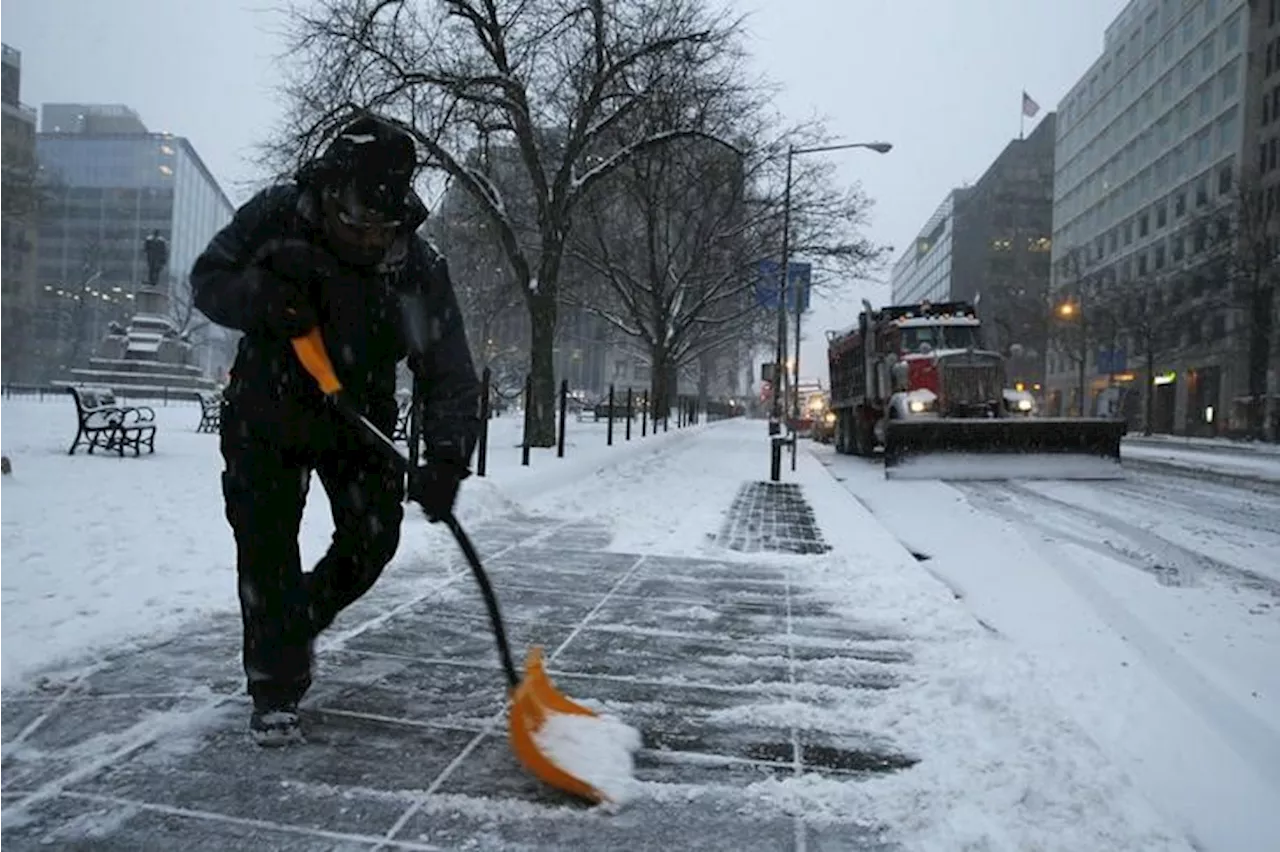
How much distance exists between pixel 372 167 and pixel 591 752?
1.84 meters

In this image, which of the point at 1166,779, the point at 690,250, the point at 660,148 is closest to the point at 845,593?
the point at 1166,779

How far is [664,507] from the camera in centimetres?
1066

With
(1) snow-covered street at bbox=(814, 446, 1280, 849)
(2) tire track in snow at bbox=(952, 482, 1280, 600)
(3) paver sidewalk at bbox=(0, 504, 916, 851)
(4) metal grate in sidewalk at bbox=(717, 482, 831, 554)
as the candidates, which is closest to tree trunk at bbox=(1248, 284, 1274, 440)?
(1) snow-covered street at bbox=(814, 446, 1280, 849)

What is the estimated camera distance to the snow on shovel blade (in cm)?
273

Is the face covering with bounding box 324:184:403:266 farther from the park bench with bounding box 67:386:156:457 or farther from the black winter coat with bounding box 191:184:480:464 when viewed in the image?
the park bench with bounding box 67:386:156:457

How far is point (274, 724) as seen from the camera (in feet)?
9.87

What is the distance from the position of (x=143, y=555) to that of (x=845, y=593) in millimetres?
4271

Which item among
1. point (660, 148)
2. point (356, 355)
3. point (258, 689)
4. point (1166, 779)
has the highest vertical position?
point (660, 148)

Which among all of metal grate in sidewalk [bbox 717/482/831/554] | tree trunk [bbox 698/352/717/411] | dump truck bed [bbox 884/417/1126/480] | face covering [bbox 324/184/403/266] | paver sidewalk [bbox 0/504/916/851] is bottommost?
paver sidewalk [bbox 0/504/916/851]

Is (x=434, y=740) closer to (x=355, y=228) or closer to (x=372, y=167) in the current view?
(x=355, y=228)

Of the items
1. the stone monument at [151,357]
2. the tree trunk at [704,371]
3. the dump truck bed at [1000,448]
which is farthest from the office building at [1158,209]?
the stone monument at [151,357]

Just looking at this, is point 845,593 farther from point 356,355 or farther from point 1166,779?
point 356,355

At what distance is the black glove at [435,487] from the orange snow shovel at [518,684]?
4 cm

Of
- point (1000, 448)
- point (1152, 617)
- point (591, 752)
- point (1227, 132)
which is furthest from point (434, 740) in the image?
point (1227, 132)
